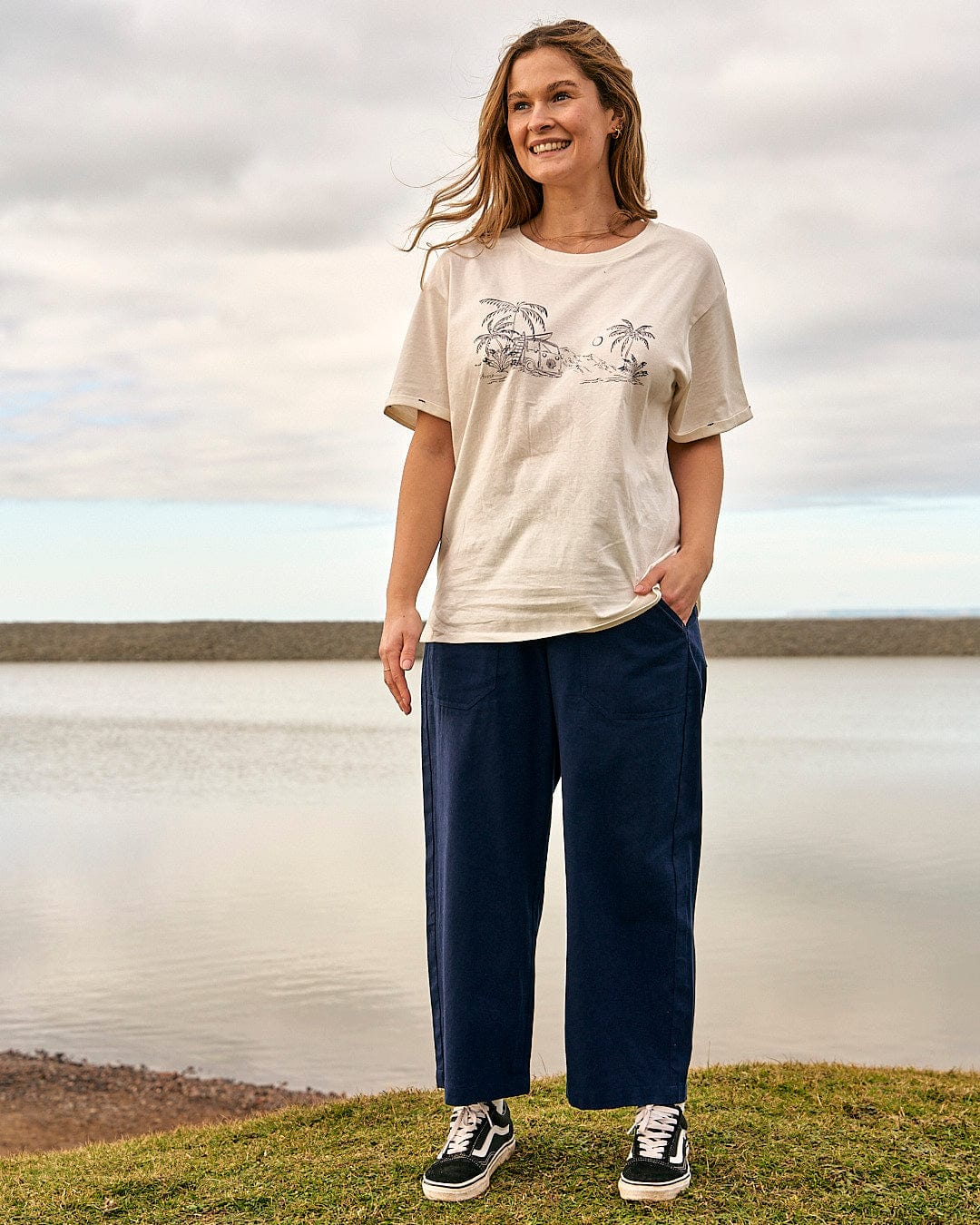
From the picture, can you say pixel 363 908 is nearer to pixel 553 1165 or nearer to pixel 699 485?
pixel 553 1165

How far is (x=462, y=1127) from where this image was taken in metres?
1.99

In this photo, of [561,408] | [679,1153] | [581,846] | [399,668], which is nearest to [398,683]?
[399,668]

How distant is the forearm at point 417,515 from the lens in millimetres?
2002

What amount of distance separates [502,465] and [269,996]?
3814 millimetres

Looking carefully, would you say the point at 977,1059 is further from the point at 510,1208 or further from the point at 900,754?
the point at 900,754

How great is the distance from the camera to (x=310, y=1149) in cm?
229

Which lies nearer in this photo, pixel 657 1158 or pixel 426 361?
pixel 657 1158

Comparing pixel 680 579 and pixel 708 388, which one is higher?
pixel 708 388

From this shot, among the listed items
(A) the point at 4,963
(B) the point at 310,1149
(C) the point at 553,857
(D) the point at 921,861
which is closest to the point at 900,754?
(D) the point at 921,861

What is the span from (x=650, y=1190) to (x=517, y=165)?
171cm

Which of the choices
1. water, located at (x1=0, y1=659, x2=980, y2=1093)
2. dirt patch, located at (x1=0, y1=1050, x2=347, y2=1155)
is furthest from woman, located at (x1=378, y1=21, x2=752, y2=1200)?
dirt patch, located at (x1=0, y1=1050, x2=347, y2=1155)

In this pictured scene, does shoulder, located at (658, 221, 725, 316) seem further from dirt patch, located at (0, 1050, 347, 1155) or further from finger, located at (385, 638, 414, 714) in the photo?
dirt patch, located at (0, 1050, 347, 1155)

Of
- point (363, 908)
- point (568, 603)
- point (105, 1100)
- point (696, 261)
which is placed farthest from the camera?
point (363, 908)

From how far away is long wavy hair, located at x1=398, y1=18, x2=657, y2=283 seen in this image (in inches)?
77.5
